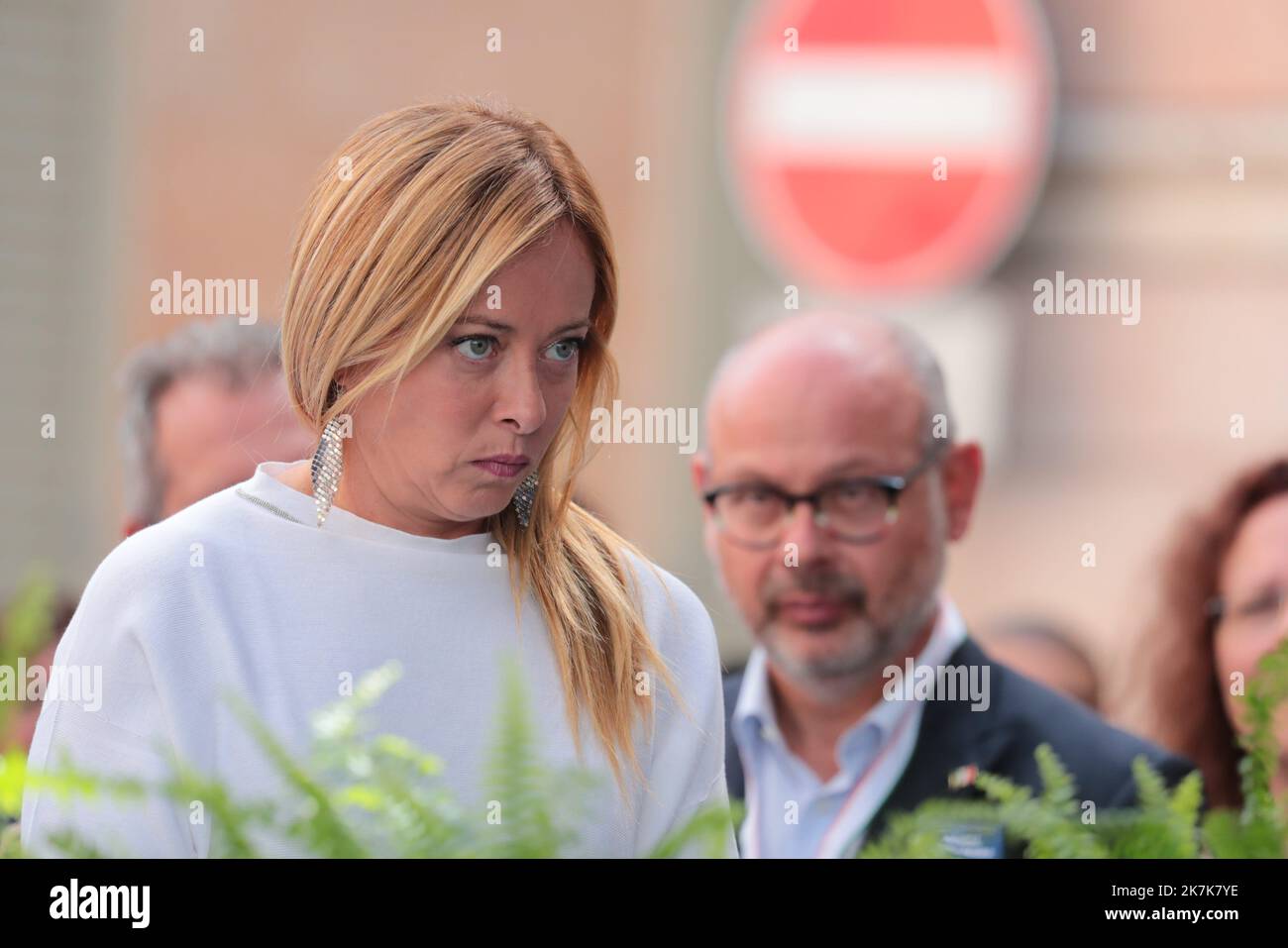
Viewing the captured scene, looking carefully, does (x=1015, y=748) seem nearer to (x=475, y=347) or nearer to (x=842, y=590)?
(x=842, y=590)

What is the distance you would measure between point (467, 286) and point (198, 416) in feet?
5.47

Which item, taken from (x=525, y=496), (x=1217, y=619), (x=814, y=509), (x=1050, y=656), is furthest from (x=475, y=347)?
(x=1050, y=656)

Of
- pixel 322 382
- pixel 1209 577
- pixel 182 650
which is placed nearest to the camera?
pixel 182 650

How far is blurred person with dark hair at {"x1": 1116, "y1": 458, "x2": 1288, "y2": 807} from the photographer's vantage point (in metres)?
3.15

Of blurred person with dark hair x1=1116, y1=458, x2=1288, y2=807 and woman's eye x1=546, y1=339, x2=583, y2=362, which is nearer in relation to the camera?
woman's eye x1=546, y1=339, x2=583, y2=362

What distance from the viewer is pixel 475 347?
1817mm

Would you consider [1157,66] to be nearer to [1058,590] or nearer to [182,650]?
[1058,590]

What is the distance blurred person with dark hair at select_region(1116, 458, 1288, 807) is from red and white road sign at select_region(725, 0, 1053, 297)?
3022 millimetres

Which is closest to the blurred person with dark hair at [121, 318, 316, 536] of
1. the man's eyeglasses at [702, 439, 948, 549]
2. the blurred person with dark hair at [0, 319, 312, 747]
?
the blurred person with dark hair at [0, 319, 312, 747]

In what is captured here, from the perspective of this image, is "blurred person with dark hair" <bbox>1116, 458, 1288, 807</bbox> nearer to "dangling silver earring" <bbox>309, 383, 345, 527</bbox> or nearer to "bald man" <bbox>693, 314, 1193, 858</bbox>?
"bald man" <bbox>693, 314, 1193, 858</bbox>

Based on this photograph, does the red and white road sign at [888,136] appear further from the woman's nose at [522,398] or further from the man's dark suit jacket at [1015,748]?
the woman's nose at [522,398]

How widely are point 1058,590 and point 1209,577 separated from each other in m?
3.82
